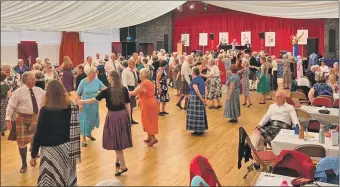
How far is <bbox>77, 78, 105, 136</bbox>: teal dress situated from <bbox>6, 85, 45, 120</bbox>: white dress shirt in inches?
58.7

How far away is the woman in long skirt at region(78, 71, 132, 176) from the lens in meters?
4.98

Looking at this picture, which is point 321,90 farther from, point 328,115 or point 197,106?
point 197,106

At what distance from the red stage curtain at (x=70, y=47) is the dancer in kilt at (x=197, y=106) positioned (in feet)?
36.9

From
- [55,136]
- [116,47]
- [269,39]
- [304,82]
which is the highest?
[269,39]

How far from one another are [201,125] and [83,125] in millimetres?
2250

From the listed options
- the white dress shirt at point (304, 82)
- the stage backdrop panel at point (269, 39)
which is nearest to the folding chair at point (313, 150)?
the white dress shirt at point (304, 82)

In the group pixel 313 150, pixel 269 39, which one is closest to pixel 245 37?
pixel 269 39

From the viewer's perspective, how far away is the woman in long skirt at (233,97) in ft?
26.8

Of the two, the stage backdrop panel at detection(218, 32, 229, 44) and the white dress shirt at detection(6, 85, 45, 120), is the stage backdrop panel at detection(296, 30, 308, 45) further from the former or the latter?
the white dress shirt at detection(6, 85, 45, 120)

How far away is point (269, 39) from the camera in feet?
67.3

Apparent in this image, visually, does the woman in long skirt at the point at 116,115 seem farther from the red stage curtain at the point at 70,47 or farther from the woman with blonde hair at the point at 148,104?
the red stage curtain at the point at 70,47

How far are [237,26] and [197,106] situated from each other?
15.0 metres

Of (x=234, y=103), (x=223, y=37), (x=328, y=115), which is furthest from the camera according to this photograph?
(x=223, y=37)

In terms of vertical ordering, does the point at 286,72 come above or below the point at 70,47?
below
